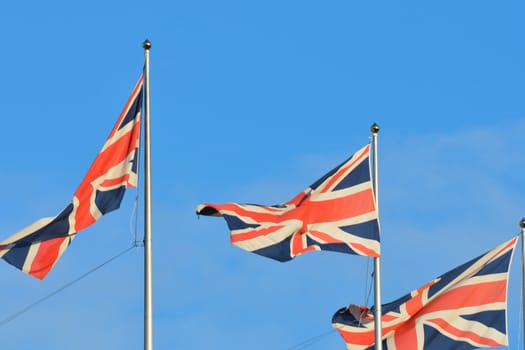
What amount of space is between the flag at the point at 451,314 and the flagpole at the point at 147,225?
19.6ft

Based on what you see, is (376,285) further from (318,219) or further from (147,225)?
(147,225)

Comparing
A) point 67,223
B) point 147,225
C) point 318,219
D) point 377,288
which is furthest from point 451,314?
point 67,223

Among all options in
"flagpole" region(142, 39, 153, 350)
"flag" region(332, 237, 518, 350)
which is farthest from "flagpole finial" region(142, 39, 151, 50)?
"flag" region(332, 237, 518, 350)

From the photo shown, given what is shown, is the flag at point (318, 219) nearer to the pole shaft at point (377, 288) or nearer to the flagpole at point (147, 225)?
the pole shaft at point (377, 288)

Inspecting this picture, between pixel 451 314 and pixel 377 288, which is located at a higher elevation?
pixel 377 288

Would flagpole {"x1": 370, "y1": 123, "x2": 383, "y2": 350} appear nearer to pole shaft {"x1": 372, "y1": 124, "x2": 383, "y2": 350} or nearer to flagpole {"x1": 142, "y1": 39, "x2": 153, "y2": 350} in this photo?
pole shaft {"x1": 372, "y1": 124, "x2": 383, "y2": 350}

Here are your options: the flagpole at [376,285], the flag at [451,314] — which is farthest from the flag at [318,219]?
the flag at [451,314]

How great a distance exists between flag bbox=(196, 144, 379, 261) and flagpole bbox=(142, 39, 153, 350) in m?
1.26

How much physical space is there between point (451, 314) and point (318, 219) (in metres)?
4.51

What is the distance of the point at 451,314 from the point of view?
37688 millimetres

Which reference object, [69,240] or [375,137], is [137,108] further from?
[375,137]

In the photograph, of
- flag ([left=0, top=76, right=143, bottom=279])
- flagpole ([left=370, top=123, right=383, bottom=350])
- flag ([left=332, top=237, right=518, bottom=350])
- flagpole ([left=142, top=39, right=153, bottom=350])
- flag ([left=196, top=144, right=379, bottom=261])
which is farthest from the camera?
flag ([left=332, top=237, right=518, bottom=350])

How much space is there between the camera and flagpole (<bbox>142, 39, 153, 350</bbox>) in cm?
3322

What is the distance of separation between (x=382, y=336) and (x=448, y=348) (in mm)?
1688
